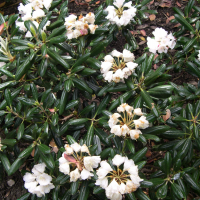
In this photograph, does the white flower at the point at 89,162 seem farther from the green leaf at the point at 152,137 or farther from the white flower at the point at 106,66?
the white flower at the point at 106,66

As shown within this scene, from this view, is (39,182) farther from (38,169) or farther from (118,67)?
(118,67)

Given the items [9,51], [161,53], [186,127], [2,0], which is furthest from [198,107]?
[2,0]

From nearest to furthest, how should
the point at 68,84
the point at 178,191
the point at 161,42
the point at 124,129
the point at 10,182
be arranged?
the point at 124,129 < the point at 178,191 < the point at 68,84 < the point at 161,42 < the point at 10,182

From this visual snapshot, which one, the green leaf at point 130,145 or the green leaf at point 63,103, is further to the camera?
the green leaf at point 63,103

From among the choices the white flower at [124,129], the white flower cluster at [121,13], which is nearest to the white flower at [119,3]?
the white flower cluster at [121,13]

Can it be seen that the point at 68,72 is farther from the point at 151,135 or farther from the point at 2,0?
the point at 2,0

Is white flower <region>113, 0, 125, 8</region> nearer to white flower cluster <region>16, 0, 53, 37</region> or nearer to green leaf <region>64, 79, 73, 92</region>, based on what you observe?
white flower cluster <region>16, 0, 53, 37</region>

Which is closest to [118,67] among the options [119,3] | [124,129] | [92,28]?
[92,28]
